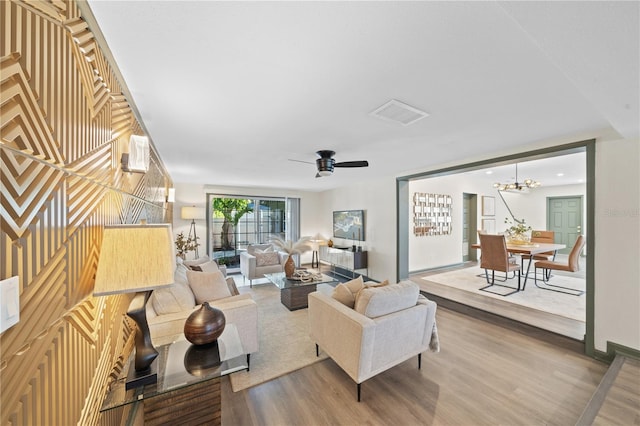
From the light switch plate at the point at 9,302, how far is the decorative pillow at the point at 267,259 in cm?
481

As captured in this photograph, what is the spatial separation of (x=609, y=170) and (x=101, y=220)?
4.18 meters

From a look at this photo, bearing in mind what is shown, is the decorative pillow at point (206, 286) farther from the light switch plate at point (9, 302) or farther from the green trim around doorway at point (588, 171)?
the green trim around doorway at point (588, 171)

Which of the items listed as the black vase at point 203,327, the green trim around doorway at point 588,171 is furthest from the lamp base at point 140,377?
the green trim around doorway at point 588,171

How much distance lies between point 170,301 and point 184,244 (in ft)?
12.4

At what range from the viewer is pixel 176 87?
65.2 inches

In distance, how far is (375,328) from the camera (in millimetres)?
1917

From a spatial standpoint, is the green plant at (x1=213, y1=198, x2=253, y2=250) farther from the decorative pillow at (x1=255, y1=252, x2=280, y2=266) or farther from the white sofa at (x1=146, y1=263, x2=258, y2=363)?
the white sofa at (x1=146, y1=263, x2=258, y2=363)

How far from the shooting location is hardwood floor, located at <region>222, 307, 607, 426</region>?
1.80m

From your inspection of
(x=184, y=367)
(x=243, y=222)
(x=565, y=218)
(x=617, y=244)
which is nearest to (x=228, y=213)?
(x=243, y=222)

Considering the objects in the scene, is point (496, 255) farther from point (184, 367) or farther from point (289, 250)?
point (184, 367)

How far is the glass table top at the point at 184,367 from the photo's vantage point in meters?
1.26

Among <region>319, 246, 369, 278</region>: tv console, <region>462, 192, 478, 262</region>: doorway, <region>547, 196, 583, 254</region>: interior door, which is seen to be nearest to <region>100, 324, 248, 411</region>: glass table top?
<region>319, 246, 369, 278</region>: tv console

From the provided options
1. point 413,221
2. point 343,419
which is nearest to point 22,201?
point 343,419

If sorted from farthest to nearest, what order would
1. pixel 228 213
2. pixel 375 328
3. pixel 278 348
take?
1. pixel 228 213
2. pixel 278 348
3. pixel 375 328
